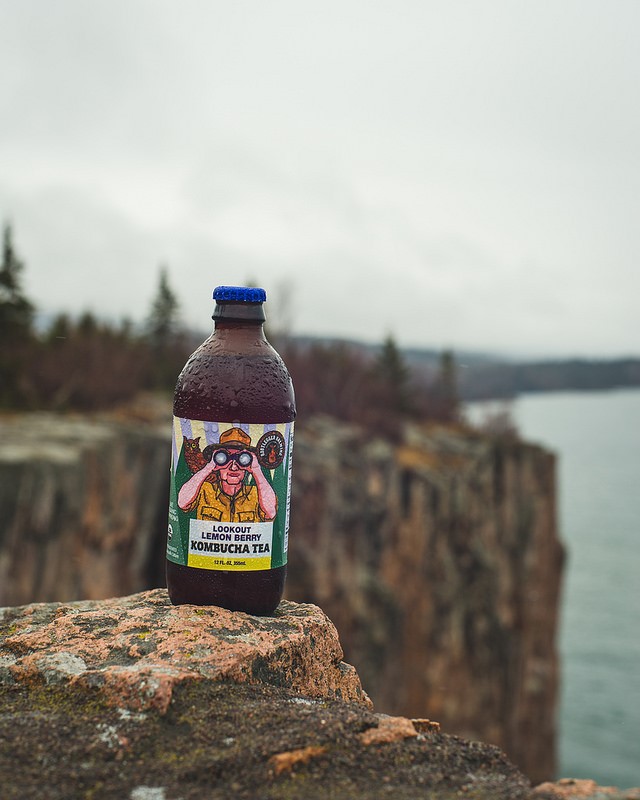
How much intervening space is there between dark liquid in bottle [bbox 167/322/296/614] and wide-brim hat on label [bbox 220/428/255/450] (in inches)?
2.3

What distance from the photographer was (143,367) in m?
34.1

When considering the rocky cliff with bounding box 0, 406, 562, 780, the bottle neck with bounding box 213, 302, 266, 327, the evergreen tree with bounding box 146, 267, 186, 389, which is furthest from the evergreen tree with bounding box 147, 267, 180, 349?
the bottle neck with bounding box 213, 302, 266, 327

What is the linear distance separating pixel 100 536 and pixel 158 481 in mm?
2996

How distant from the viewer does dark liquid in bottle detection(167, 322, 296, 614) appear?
3.51m

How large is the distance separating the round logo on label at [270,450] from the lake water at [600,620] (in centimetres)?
4722

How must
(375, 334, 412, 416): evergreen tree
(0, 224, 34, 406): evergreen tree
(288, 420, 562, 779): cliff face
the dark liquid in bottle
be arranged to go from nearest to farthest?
the dark liquid in bottle → (0, 224, 34, 406): evergreen tree → (288, 420, 562, 779): cliff face → (375, 334, 412, 416): evergreen tree

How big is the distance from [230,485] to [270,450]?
20 cm

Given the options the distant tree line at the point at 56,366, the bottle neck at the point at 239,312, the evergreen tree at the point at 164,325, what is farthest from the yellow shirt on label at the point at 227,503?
the evergreen tree at the point at 164,325

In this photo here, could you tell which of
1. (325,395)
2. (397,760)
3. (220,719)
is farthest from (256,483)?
(325,395)

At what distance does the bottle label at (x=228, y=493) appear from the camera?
Answer: 342cm

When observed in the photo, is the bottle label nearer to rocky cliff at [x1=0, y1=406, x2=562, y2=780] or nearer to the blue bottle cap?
the blue bottle cap

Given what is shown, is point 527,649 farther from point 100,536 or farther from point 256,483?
point 256,483

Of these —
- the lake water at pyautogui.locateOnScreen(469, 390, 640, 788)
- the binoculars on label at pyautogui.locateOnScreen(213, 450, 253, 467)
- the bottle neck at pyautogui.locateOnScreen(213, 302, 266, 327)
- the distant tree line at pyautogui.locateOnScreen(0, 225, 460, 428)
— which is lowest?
the lake water at pyautogui.locateOnScreen(469, 390, 640, 788)

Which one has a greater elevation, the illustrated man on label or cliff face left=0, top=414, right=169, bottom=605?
the illustrated man on label
